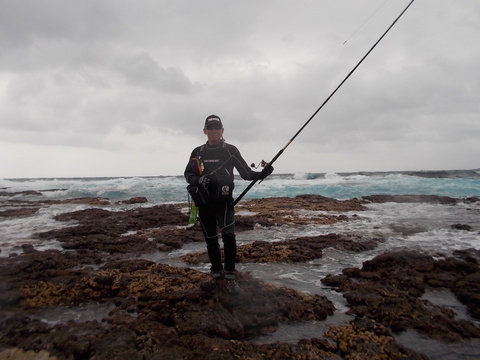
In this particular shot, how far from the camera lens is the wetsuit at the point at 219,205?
468 centimetres

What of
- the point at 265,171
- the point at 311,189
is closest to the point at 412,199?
the point at 311,189

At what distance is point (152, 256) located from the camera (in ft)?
24.6

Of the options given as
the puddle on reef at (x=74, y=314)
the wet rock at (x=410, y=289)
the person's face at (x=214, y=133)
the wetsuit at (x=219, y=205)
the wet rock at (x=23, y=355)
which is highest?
the person's face at (x=214, y=133)

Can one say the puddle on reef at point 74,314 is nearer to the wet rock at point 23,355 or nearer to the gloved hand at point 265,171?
the wet rock at point 23,355

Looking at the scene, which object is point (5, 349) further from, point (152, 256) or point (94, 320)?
point (152, 256)

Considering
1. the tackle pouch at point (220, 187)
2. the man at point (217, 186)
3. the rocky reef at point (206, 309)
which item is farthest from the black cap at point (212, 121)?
the rocky reef at point (206, 309)

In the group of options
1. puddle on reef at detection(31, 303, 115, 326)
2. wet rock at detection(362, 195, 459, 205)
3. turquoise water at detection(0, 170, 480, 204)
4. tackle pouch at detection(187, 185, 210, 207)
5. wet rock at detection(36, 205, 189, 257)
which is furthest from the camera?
turquoise water at detection(0, 170, 480, 204)

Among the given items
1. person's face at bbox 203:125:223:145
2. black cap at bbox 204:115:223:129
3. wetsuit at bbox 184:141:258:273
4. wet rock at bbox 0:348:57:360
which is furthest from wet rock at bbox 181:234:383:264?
wet rock at bbox 0:348:57:360

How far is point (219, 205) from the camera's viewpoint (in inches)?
186

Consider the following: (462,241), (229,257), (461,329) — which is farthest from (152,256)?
(462,241)

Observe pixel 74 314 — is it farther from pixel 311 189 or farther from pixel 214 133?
pixel 311 189

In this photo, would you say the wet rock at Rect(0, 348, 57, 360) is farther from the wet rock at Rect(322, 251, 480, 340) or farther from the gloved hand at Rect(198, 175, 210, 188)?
the wet rock at Rect(322, 251, 480, 340)

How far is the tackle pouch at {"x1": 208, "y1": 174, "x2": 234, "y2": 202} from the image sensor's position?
458cm

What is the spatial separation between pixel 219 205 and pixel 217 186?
1.15ft
